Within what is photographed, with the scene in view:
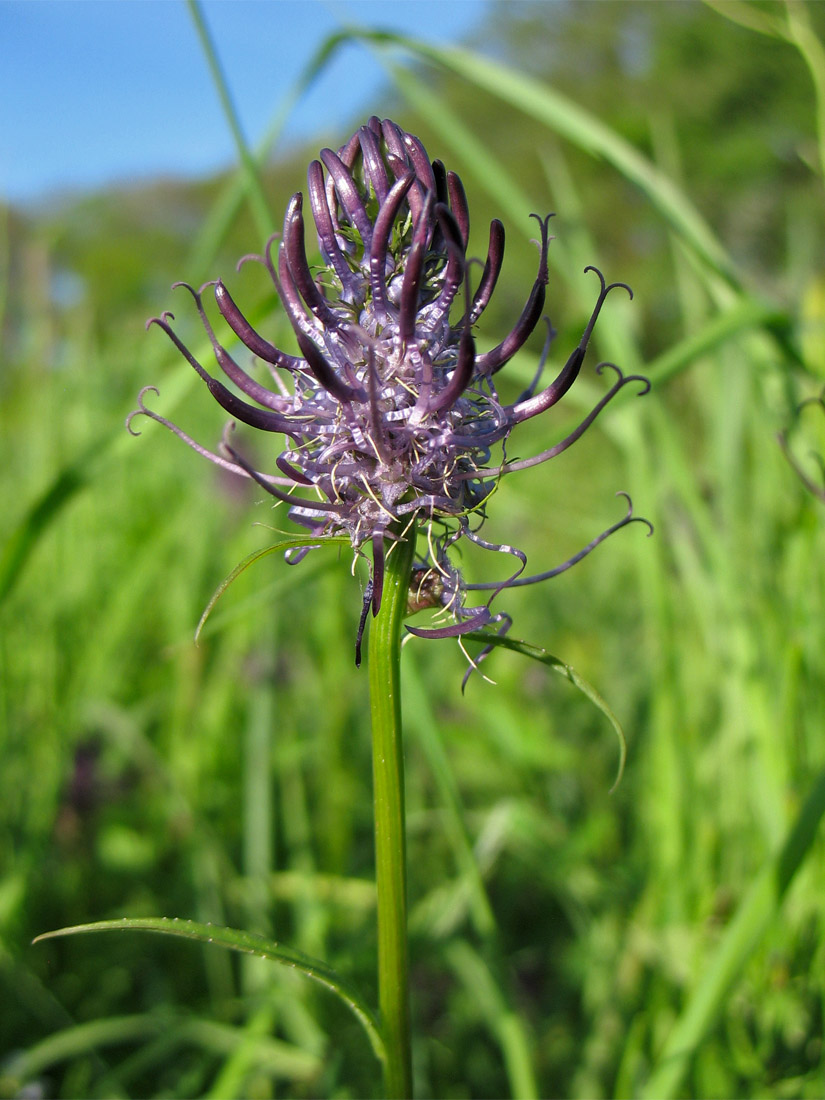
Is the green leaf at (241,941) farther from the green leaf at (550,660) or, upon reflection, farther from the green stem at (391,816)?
the green leaf at (550,660)

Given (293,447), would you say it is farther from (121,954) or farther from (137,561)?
(137,561)

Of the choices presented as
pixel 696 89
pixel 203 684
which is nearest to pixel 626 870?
pixel 203 684

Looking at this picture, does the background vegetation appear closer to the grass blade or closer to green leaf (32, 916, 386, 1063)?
the grass blade

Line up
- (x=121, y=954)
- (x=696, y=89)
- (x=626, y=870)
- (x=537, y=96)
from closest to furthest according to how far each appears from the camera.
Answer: (x=537, y=96) → (x=121, y=954) → (x=626, y=870) → (x=696, y=89)

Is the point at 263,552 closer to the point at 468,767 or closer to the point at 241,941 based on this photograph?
the point at 241,941

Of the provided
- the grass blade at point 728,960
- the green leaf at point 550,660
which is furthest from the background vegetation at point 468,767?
the green leaf at point 550,660

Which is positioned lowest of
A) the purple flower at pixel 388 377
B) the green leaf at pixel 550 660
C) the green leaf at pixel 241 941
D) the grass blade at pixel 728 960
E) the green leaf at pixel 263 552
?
the grass blade at pixel 728 960

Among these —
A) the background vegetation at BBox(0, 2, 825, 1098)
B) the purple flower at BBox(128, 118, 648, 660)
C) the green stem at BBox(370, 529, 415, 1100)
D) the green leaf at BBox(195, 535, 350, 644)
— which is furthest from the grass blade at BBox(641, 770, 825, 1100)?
the green leaf at BBox(195, 535, 350, 644)
